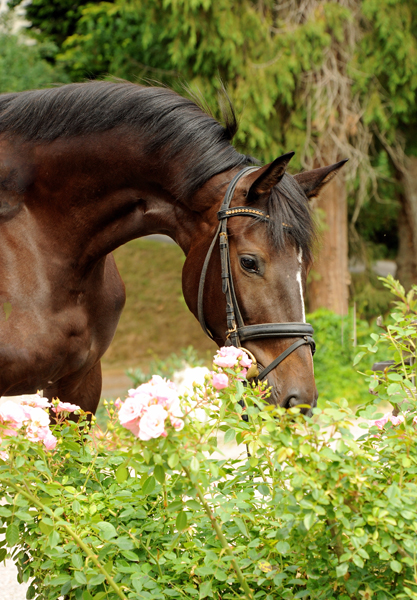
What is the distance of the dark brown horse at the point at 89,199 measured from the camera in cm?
232

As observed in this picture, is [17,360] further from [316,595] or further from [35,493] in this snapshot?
[316,595]

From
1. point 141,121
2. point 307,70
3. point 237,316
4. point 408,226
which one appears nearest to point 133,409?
point 237,316

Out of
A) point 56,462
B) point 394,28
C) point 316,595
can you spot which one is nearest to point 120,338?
point 394,28

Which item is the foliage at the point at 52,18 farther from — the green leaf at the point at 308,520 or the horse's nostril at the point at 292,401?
the green leaf at the point at 308,520

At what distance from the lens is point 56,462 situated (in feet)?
6.08

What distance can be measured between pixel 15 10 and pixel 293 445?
1106cm

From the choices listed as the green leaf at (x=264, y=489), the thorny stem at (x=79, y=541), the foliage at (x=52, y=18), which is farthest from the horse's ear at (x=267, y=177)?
the foliage at (x=52, y=18)

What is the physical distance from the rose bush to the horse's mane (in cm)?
111

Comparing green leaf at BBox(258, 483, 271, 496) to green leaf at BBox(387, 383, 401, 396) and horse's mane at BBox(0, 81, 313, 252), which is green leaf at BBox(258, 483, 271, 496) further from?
horse's mane at BBox(0, 81, 313, 252)

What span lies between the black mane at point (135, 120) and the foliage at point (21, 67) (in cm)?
656

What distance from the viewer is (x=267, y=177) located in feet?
7.18

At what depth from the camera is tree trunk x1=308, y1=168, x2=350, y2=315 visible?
24.2 ft

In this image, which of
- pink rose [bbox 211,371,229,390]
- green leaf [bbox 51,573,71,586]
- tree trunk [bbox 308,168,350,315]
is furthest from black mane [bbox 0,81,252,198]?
tree trunk [bbox 308,168,350,315]

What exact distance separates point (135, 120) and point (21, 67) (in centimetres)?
754
